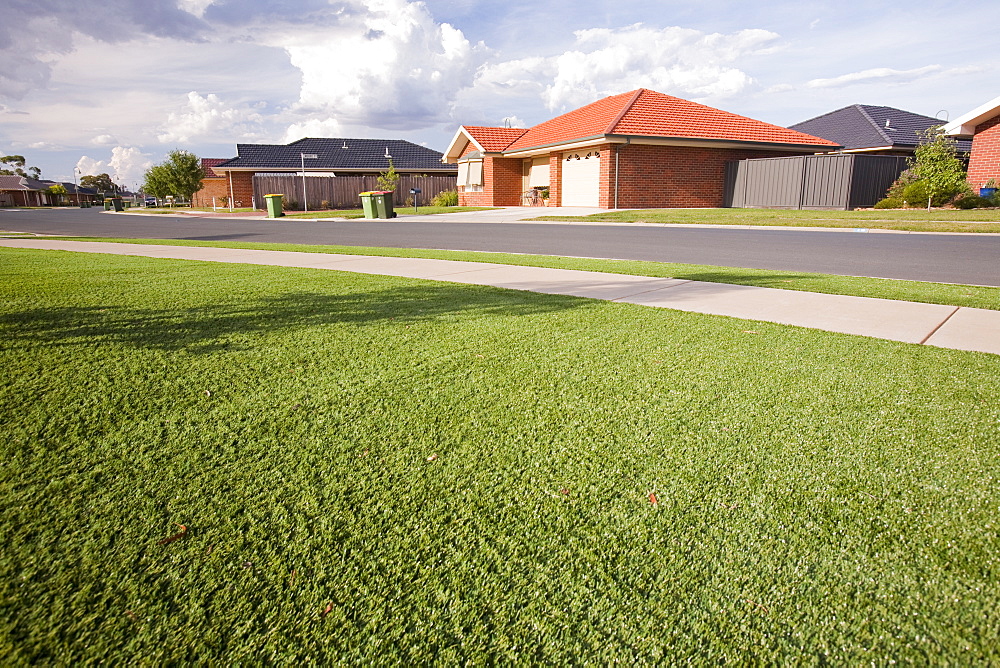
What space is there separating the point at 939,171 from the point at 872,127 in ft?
36.9

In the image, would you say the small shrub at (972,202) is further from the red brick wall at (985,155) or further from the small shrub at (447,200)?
the small shrub at (447,200)

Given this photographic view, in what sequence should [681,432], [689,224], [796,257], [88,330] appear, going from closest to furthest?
[681,432] → [88,330] → [796,257] → [689,224]

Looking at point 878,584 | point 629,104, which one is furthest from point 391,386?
point 629,104

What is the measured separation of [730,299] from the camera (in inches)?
248

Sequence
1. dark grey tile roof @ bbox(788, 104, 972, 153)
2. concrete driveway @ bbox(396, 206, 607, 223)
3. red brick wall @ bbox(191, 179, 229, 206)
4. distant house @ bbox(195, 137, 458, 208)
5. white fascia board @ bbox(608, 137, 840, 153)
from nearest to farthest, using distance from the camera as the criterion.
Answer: concrete driveway @ bbox(396, 206, 607, 223), white fascia board @ bbox(608, 137, 840, 153), dark grey tile roof @ bbox(788, 104, 972, 153), distant house @ bbox(195, 137, 458, 208), red brick wall @ bbox(191, 179, 229, 206)

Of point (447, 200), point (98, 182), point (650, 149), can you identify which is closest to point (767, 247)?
point (650, 149)

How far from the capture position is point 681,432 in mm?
3018

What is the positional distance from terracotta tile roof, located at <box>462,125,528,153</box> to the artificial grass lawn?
89.4 feet

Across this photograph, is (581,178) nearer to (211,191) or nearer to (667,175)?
(667,175)

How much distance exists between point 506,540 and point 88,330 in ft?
13.4

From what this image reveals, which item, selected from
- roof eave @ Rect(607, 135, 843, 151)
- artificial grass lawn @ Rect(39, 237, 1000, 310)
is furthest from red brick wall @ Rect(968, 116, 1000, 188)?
artificial grass lawn @ Rect(39, 237, 1000, 310)

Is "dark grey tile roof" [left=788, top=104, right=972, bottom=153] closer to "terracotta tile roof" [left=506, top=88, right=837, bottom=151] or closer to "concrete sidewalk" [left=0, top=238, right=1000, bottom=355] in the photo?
"terracotta tile roof" [left=506, top=88, right=837, bottom=151]

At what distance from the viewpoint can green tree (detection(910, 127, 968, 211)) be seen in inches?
860

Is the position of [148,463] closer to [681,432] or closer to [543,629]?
[543,629]
